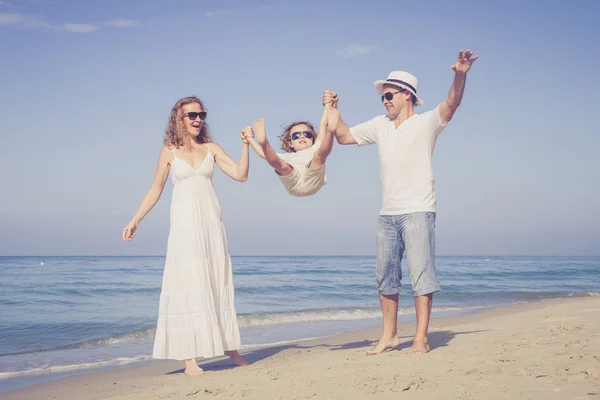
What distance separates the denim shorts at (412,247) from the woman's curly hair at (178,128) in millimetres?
1968

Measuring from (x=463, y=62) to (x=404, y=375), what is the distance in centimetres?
258

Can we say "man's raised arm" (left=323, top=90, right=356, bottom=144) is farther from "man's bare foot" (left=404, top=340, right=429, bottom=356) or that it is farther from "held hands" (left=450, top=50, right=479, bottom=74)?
"man's bare foot" (left=404, top=340, right=429, bottom=356)

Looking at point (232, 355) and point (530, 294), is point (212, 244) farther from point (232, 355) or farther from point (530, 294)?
point (530, 294)

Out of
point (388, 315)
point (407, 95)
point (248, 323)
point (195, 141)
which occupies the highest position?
point (407, 95)

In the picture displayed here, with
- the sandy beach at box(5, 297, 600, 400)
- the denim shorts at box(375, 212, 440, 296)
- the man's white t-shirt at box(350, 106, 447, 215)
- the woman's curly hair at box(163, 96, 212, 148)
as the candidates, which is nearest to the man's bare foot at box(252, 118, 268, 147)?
the woman's curly hair at box(163, 96, 212, 148)

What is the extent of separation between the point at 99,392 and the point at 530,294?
1392 cm

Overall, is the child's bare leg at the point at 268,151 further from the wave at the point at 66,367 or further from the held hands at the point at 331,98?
the wave at the point at 66,367

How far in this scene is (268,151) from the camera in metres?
5.29

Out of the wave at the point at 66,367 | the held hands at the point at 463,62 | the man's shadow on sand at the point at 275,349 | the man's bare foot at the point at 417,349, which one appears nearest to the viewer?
the held hands at the point at 463,62

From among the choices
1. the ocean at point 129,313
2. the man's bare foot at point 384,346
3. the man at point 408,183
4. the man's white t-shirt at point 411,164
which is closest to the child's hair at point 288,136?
the man at point 408,183

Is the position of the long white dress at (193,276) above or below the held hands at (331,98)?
below

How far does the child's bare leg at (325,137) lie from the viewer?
545 centimetres

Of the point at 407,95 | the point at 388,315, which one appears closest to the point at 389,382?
the point at 388,315

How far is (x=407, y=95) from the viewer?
18.1ft
